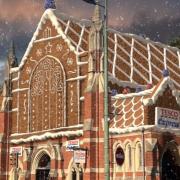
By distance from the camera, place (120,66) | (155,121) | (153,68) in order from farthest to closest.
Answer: (153,68) < (120,66) < (155,121)

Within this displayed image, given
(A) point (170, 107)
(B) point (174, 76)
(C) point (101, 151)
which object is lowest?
(C) point (101, 151)

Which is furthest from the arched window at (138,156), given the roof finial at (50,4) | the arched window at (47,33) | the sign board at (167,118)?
the roof finial at (50,4)

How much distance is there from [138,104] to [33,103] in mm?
11762

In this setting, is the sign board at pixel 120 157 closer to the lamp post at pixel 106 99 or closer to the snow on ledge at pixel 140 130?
the snow on ledge at pixel 140 130

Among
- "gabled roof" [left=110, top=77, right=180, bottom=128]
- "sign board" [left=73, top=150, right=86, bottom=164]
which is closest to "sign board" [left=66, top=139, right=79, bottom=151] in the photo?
"sign board" [left=73, top=150, right=86, bottom=164]

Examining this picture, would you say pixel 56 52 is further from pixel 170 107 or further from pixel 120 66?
pixel 170 107

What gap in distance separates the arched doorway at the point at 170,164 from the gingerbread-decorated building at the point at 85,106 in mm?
70

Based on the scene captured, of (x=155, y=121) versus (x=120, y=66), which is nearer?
(x=155, y=121)

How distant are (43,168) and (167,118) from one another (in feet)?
41.2

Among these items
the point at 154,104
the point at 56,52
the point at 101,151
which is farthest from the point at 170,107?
the point at 56,52

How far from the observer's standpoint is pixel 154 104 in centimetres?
3550

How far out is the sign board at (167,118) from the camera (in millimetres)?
35228

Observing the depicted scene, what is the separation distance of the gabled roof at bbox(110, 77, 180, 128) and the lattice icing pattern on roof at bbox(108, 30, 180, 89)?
3.02 metres

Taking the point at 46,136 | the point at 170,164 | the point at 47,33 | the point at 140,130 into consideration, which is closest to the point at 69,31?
the point at 47,33
